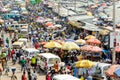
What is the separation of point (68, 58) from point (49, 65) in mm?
3119

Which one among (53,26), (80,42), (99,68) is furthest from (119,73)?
(53,26)

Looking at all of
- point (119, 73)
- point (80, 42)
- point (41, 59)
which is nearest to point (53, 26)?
point (80, 42)

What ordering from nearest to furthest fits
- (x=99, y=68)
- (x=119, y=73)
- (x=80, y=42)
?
1. (x=119, y=73)
2. (x=99, y=68)
3. (x=80, y=42)

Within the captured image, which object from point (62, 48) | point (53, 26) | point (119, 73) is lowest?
point (53, 26)

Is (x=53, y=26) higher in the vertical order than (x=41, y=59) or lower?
lower

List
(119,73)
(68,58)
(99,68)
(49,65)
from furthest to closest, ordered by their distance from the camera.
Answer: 1. (68,58)
2. (49,65)
3. (99,68)
4. (119,73)

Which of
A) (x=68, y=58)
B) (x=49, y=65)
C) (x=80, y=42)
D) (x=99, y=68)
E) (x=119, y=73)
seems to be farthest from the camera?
(x=80, y=42)

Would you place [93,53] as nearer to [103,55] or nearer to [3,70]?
[103,55]

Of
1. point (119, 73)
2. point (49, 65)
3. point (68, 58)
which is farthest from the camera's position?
point (68, 58)

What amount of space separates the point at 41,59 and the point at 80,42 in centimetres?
708

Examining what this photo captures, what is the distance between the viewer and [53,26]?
4775 centimetres

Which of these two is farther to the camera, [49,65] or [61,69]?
[49,65]

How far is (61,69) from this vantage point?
72.8 ft

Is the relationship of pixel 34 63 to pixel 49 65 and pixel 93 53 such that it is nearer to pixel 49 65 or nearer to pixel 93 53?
pixel 49 65
